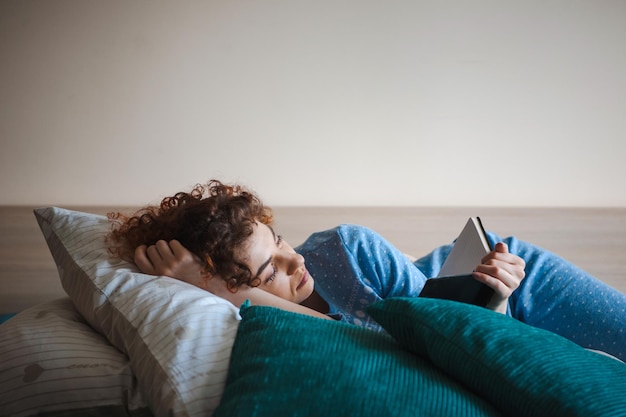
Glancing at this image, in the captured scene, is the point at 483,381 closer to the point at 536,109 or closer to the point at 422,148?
the point at 422,148

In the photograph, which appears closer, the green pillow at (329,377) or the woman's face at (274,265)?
the green pillow at (329,377)

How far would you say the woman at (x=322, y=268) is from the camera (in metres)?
1.09

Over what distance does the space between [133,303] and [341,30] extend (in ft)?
4.51

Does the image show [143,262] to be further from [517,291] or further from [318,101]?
[318,101]

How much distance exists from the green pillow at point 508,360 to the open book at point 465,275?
25cm

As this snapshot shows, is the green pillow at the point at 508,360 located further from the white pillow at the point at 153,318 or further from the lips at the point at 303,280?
the lips at the point at 303,280

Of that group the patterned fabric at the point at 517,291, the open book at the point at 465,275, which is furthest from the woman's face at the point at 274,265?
the open book at the point at 465,275

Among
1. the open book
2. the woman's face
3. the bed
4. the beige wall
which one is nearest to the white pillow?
the bed

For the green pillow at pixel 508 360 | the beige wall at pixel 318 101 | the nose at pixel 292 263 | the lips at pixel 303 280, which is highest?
the beige wall at pixel 318 101

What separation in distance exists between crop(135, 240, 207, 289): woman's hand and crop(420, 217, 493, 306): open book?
1.34 ft

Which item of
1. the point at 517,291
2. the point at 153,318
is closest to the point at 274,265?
the point at 153,318

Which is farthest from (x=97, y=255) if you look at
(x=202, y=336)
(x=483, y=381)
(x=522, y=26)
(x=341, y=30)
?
(x=522, y=26)

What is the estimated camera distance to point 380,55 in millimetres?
2055

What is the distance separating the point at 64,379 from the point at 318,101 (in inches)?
53.0
